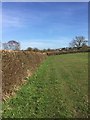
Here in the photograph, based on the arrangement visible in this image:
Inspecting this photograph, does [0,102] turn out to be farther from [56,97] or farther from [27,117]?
[56,97]

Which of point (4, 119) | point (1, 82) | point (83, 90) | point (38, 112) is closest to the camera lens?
point (4, 119)

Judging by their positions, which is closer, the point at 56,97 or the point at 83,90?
the point at 56,97

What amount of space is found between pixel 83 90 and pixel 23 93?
10.6ft

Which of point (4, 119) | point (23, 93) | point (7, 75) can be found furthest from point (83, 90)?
point (4, 119)

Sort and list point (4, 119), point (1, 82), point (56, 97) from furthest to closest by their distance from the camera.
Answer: point (56, 97)
point (1, 82)
point (4, 119)

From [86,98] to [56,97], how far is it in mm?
1347

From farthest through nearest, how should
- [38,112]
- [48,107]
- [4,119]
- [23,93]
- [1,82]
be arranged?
[23,93] → [1,82] → [48,107] → [38,112] → [4,119]

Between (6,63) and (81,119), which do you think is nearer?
(81,119)

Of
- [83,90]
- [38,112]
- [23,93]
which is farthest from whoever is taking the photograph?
[83,90]

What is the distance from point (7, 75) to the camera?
42.7 feet

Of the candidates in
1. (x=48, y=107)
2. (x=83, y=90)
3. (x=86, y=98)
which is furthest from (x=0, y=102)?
(x=83, y=90)

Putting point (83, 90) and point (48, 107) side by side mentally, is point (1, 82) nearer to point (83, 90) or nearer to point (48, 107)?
point (48, 107)

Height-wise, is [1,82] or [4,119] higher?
[1,82]

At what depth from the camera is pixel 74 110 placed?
32.9 ft
